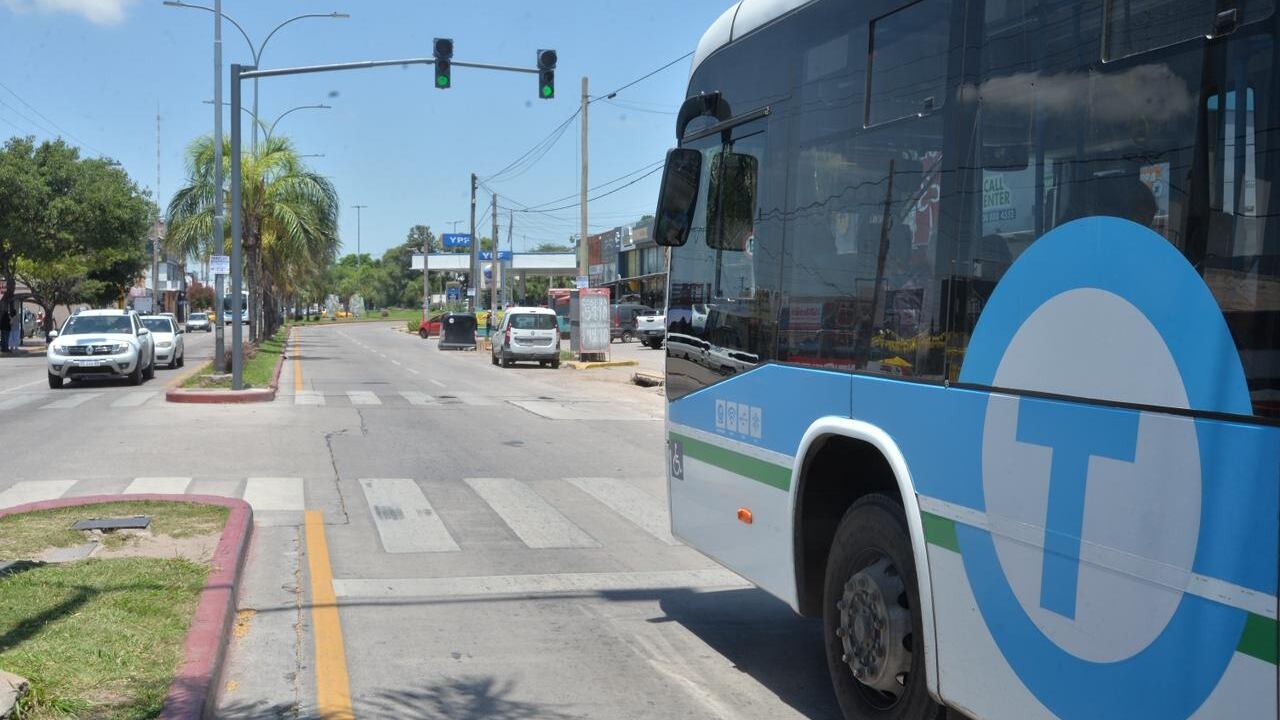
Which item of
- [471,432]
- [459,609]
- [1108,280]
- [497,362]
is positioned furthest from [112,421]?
[497,362]

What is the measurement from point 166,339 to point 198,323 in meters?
55.2

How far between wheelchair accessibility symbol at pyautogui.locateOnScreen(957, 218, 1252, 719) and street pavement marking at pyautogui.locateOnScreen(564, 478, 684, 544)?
19.0 ft

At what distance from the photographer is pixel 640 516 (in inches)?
415

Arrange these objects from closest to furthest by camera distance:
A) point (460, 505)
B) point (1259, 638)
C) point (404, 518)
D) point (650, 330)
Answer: point (1259, 638) → point (404, 518) → point (460, 505) → point (650, 330)

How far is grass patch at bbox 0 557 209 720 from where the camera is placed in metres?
4.79

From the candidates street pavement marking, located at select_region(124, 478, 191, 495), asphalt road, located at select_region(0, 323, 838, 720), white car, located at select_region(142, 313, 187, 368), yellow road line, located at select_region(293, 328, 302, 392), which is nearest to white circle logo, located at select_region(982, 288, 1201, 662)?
asphalt road, located at select_region(0, 323, 838, 720)

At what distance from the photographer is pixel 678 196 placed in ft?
21.6

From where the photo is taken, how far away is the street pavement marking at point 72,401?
2052 cm

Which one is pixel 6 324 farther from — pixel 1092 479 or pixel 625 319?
pixel 1092 479

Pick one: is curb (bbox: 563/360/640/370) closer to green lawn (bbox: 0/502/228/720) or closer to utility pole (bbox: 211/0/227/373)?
utility pole (bbox: 211/0/227/373)

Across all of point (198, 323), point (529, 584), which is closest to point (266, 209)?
point (529, 584)

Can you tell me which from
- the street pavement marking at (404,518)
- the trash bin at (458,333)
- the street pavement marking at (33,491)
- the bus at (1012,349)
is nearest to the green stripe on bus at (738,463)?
the bus at (1012,349)

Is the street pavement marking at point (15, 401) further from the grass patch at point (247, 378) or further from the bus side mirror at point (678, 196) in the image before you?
the bus side mirror at point (678, 196)

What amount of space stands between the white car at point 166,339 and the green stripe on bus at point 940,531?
31.0 m
